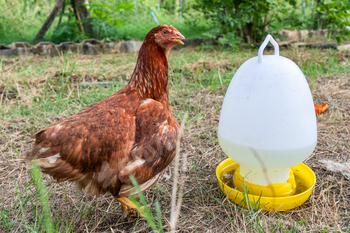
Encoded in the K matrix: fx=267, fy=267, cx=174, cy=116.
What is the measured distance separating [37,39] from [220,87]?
167 inches

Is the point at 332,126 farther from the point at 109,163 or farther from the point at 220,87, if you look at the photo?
the point at 109,163

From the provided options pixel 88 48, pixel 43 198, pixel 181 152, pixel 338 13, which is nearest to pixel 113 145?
pixel 43 198

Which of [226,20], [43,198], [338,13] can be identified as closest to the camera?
[43,198]

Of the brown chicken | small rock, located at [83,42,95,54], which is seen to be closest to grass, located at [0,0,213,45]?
small rock, located at [83,42,95,54]

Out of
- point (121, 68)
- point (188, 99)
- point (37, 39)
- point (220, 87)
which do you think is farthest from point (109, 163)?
point (37, 39)

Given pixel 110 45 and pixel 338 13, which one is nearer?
pixel 338 13

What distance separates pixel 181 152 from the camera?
209cm

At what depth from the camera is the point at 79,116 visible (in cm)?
132

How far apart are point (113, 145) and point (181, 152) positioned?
883 millimetres

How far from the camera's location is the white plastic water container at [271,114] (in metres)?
1.28

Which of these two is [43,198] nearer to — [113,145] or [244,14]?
[113,145]

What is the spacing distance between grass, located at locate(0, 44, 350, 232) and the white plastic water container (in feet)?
1.00

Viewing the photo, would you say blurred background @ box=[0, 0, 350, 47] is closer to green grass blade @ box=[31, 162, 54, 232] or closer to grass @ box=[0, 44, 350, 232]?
grass @ box=[0, 44, 350, 232]

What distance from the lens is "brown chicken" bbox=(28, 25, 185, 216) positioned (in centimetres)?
122
